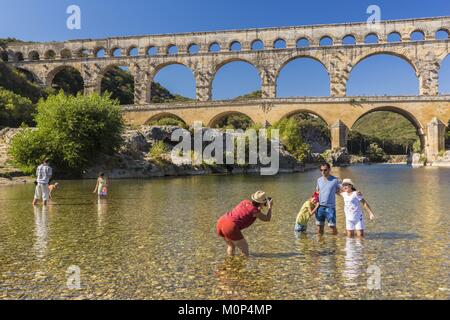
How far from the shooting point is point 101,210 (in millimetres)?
13750

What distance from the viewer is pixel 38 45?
71.5m

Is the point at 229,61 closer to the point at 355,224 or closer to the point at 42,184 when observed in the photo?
the point at 42,184

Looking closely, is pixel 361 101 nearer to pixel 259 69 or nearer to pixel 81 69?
pixel 259 69

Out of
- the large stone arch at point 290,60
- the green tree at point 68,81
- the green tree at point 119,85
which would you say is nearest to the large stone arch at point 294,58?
the large stone arch at point 290,60

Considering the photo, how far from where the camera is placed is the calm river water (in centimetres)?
598

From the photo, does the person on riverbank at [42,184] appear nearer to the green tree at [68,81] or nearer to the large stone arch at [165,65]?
the large stone arch at [165,65]

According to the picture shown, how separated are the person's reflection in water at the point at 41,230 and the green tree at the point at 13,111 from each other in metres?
30.3

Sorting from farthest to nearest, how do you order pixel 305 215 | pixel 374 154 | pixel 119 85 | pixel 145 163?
pixel 119 85 < pixel 374 154 < pixel 145 163 < pixel 305 215

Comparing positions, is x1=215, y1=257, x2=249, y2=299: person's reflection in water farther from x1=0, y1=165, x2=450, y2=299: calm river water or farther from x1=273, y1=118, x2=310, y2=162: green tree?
x1=273, y1=118, x2=310, y2=162: green tree

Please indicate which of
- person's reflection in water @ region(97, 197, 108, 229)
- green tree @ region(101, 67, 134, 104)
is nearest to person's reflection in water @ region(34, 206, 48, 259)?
person's reflection in water @ region(97, 197, 108, 229)

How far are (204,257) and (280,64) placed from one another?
56.1m

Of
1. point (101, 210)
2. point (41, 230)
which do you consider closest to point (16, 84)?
point (101, 210)

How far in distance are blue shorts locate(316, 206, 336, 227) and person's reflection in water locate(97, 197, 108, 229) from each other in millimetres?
5271
